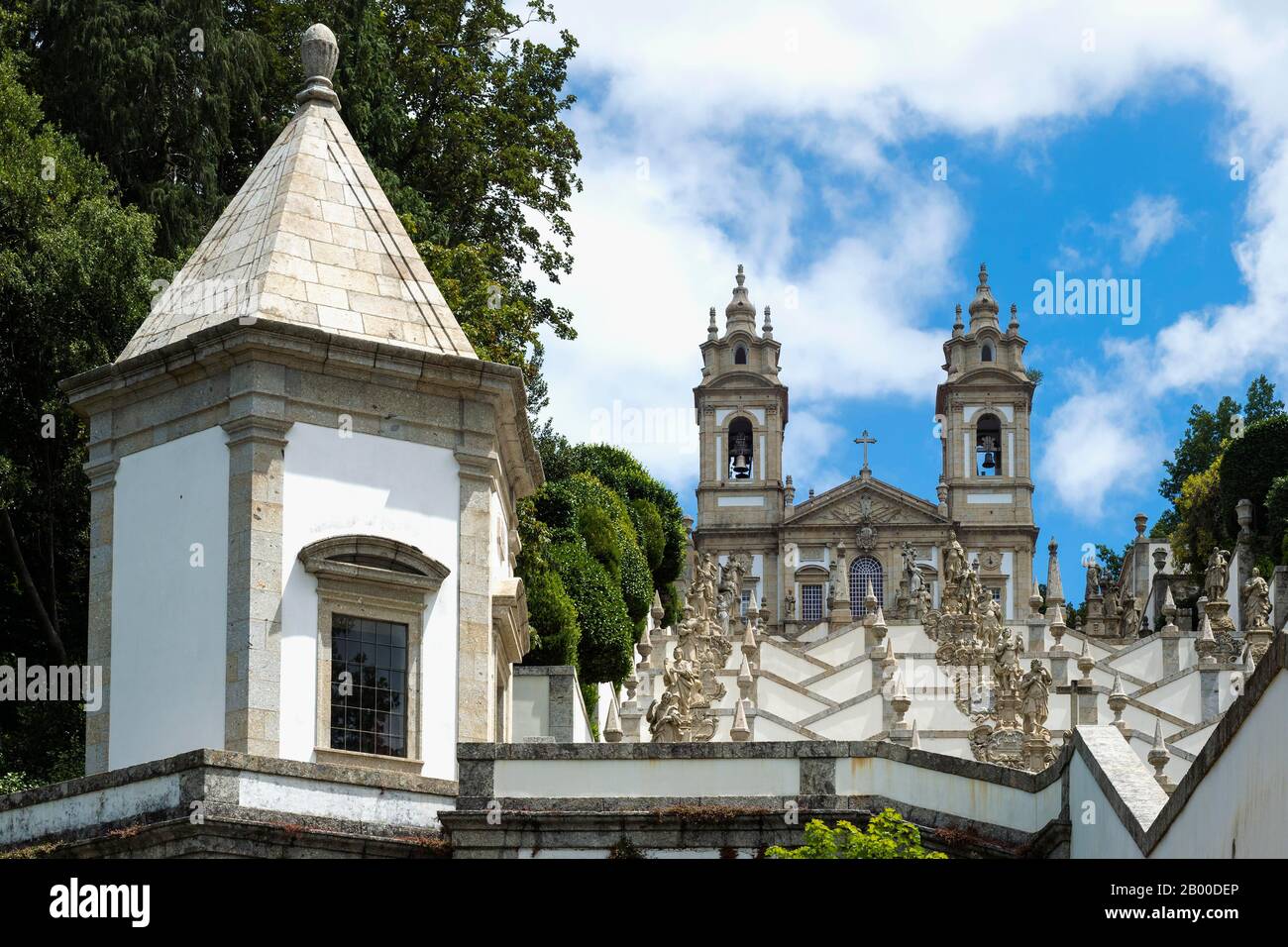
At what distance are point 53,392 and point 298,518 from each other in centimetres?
1040

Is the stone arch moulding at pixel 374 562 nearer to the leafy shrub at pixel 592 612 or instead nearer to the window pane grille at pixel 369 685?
the window pane grille at pixel 369 685

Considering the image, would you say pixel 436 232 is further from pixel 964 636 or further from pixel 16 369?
pixel 964 636

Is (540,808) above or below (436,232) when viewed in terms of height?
below

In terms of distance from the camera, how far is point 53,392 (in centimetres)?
2934

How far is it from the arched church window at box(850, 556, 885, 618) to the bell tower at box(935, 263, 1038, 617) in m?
3.53

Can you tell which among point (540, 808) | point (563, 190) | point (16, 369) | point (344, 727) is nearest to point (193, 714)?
point (344, 727)

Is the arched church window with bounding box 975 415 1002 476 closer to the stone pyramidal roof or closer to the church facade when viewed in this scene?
the church facade

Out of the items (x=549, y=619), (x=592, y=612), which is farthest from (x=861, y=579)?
(x=549, y=619)

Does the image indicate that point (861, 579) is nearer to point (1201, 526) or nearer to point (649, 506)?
point (1201, 526)

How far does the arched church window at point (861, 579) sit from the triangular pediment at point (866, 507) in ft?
5.13

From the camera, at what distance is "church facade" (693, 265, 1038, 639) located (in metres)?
87.1

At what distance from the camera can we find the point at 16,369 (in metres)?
29.6

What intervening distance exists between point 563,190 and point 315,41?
16.1m

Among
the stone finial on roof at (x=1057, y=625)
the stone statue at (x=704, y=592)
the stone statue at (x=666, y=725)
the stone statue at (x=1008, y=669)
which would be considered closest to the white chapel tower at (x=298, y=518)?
the stone statue at (x=666, y=725)
